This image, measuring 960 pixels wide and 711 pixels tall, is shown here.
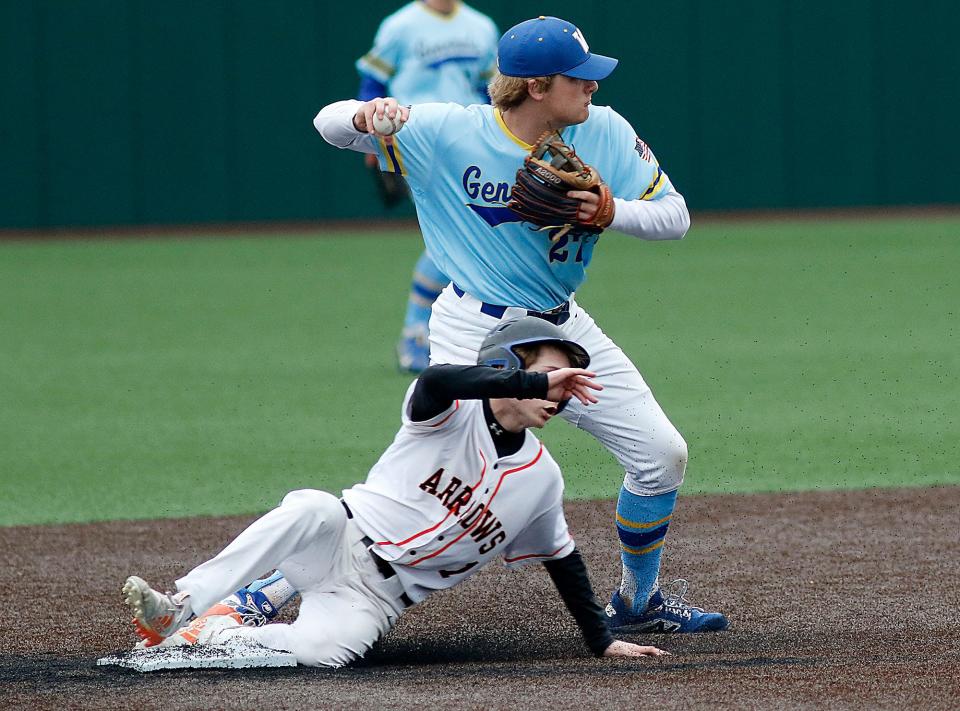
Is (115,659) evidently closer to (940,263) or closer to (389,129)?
(389,129)

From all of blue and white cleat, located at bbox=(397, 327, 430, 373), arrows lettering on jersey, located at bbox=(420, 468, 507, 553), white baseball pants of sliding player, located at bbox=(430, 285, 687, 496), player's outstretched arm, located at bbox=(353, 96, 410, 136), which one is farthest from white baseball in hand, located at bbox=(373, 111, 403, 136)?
blue and white cleat, located at bbox=(397, 327, 430, 373)

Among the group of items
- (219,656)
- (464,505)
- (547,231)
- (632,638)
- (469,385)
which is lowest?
(632,638)

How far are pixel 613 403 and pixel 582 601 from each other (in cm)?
66

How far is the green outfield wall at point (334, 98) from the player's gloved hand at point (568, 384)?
598 inches

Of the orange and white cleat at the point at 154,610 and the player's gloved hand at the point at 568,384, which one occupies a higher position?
the player's gloved hand at the point at 568,384

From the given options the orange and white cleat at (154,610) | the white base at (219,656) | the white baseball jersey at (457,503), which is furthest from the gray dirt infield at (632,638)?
the white baseball jersey at (457,503)

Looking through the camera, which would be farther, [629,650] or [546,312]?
[546,312]

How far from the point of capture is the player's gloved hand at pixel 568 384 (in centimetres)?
397

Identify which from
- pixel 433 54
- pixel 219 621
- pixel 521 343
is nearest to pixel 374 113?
pixel 521 343

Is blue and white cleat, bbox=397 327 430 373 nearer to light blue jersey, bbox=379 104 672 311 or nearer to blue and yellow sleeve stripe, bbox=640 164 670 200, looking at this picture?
light blue jersey, bbox=379 104 672 311

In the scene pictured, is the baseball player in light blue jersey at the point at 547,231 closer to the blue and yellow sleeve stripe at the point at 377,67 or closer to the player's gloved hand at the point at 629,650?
the player's gloved hand at the point at 629,650

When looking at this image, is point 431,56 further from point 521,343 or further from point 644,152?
point 521,343

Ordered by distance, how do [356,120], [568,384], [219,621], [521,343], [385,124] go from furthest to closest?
1. [356,120]
2. [385,124]
3. [219,621]
4. [521,343]
5. [568,384]

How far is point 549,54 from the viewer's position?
4758 mm
